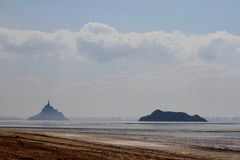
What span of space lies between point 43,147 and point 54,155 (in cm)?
488

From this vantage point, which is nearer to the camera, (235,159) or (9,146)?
(9,146)

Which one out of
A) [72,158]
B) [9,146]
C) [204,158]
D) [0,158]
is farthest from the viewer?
[204,158]

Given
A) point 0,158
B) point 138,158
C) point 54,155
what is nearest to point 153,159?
point 138,158

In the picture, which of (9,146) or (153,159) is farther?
(153,159)

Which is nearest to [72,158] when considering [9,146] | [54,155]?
[54,155]

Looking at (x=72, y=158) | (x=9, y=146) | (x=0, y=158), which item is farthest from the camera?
(x=9, y=146)

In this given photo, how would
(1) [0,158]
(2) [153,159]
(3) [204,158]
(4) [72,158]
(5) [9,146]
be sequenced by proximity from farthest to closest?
(3) [204,158], (2) [153,159], (5) [9,146], (4) [72,158], (1) [0,158]

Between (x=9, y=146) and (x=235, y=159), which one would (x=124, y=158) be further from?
(x=235, y=159)

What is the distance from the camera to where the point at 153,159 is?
33.6m

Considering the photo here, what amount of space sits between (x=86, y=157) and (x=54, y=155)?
2235 mm

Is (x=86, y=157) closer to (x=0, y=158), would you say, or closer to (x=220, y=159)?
(x=0, y=158)

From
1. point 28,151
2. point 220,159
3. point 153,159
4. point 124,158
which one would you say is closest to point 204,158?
point 220,159

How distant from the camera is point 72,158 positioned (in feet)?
94.7

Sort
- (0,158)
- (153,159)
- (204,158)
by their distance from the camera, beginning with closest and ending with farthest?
1. (0,158)
2. (153,159)
3. (204,158)
